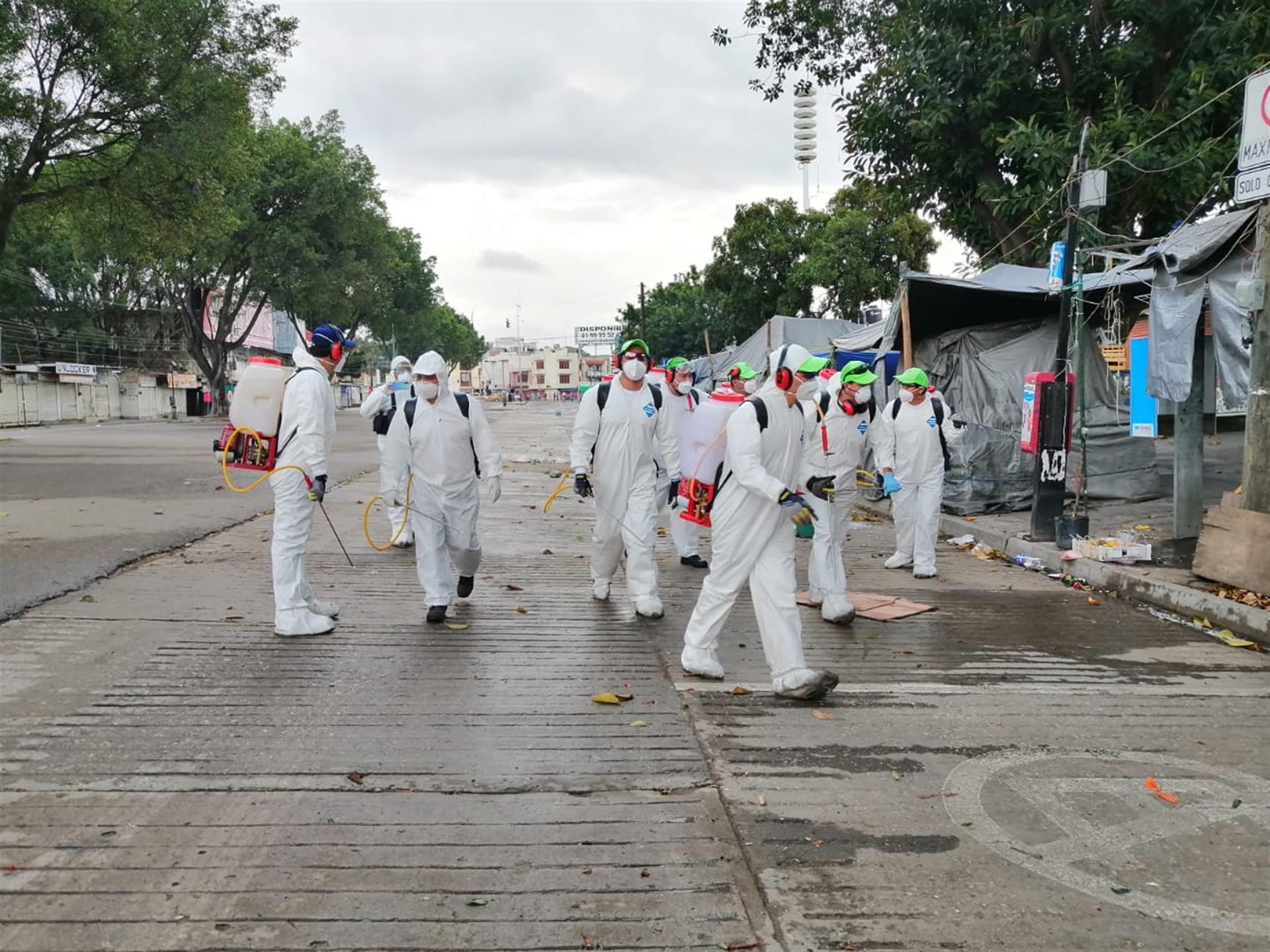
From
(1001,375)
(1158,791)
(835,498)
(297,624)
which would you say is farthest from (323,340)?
(1001,375)

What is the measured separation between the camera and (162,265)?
34.7 m

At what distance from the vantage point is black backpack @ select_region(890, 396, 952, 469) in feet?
28.1

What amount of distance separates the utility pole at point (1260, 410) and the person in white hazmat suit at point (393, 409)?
6459mm

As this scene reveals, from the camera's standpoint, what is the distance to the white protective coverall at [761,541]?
16.1 feet

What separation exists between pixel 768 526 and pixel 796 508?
1.04 ft

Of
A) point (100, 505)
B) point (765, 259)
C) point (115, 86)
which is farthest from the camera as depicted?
point (765, 259)

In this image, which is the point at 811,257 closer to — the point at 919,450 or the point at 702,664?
the point at 919,450

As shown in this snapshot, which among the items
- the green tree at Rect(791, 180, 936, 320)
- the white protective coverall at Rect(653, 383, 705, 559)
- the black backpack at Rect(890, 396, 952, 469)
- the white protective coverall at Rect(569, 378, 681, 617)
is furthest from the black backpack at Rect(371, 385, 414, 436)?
the green tree at Rect(791, 180, 936, 320)

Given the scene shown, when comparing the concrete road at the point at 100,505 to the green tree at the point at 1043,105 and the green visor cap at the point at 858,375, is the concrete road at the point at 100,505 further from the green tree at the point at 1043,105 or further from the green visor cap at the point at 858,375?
the green tree at the point at 1043,105

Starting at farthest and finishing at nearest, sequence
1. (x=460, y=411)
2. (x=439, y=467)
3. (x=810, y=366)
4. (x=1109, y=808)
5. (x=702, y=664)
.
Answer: (x=460, y=411) < (x=439, y=467) < (x=702, y=664) < (x=810, y=366) < (x=1109, y=808)

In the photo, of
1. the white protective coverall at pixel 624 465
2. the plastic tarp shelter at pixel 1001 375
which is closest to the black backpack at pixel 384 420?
the white protective coverall at pixel 624 465

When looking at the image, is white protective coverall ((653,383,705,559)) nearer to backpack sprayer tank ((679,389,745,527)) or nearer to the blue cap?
backpack sprayer tank ((679,389,745,527))

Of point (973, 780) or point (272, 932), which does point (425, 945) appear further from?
point (973, 780)

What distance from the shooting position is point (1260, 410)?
287 inches
